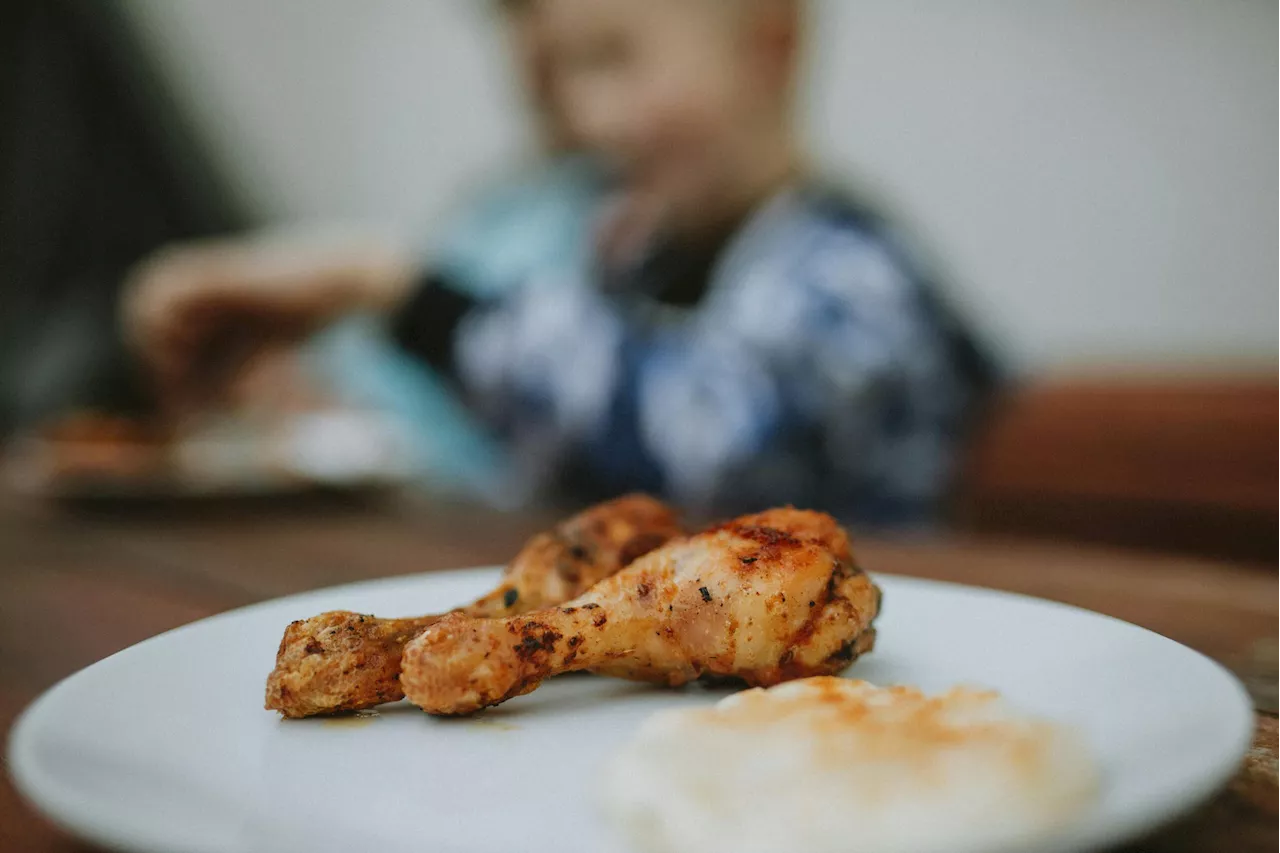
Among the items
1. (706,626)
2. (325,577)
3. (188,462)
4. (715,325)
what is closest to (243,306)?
(188,462)

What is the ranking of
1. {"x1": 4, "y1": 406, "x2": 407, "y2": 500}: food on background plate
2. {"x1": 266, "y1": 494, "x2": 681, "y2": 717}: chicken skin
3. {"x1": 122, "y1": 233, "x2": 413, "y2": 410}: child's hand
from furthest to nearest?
{"x1": 122, "y1": 233, "x2": 413, "y2": 410}: child's hand
{"x1": 4, "y1": 406, "x2": 407, "y2": 500}: food on background plate
{"x1": 266, "y1": 494, "x2": 681, "y2": 717}: chicken skin

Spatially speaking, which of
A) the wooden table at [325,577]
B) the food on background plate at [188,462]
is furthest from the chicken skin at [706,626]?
the food on background plate at [188,462]

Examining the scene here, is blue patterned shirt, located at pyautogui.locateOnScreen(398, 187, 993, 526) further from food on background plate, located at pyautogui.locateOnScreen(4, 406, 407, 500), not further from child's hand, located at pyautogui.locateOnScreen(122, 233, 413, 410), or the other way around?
food on background plate, located at pyautogui.locateOnScreen(4, 406, 407, 500)

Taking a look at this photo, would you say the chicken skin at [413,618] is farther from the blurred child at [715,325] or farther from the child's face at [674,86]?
the child's face at [674,86]

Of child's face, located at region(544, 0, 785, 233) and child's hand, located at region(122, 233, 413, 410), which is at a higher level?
child's face, located at region(544, 0, 785, 233)

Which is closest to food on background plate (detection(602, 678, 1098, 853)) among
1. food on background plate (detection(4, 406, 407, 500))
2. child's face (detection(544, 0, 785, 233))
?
→ food on background plate (detection(4, 406, 407, 500))

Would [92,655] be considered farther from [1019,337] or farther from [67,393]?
[67,393]
